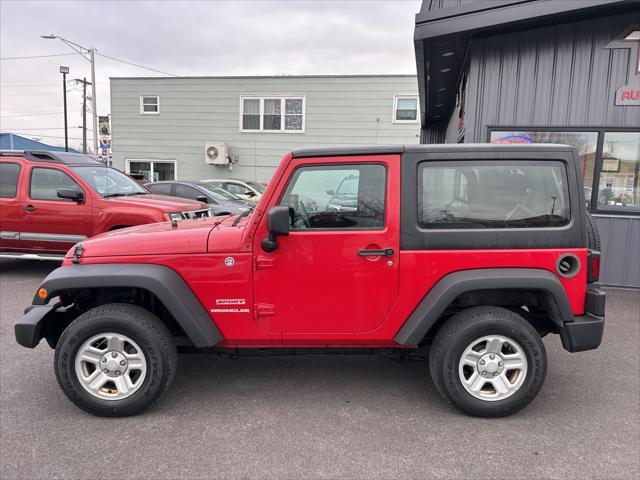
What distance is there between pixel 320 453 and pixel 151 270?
160 centimetres

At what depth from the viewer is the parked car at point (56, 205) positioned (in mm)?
6699

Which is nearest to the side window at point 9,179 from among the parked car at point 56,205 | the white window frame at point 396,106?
the parked car at point 56,205

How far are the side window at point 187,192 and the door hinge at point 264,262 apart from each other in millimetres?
7524

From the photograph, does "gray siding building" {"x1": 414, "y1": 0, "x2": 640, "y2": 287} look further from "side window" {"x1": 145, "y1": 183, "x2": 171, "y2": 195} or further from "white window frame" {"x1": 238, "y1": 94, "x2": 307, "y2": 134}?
"white window frame" {"x1": 238, "y1": 94, "x2": 307, "y2": 134}

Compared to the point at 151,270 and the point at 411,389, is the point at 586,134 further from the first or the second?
the point at 151,270

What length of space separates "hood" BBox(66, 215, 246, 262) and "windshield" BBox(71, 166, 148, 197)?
396 cm

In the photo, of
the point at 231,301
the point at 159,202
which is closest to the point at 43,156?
the point at 159,202

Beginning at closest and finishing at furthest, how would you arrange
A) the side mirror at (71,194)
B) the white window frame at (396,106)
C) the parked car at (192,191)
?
the side mirror at (71,194)
the parked car at (192,191)
the white window frame at (396,106)

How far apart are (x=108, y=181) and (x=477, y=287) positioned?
6.14 meters

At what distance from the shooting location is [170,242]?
10.8 ft

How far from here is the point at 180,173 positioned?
1909 cm

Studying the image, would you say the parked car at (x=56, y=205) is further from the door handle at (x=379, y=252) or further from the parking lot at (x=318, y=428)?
the door handle at (x=379, y=252)

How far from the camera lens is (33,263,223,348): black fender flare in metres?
3.15

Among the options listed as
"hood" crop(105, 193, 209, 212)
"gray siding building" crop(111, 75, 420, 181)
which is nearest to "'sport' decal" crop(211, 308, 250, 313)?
"hood" crop(105, 193, 209, 212)
